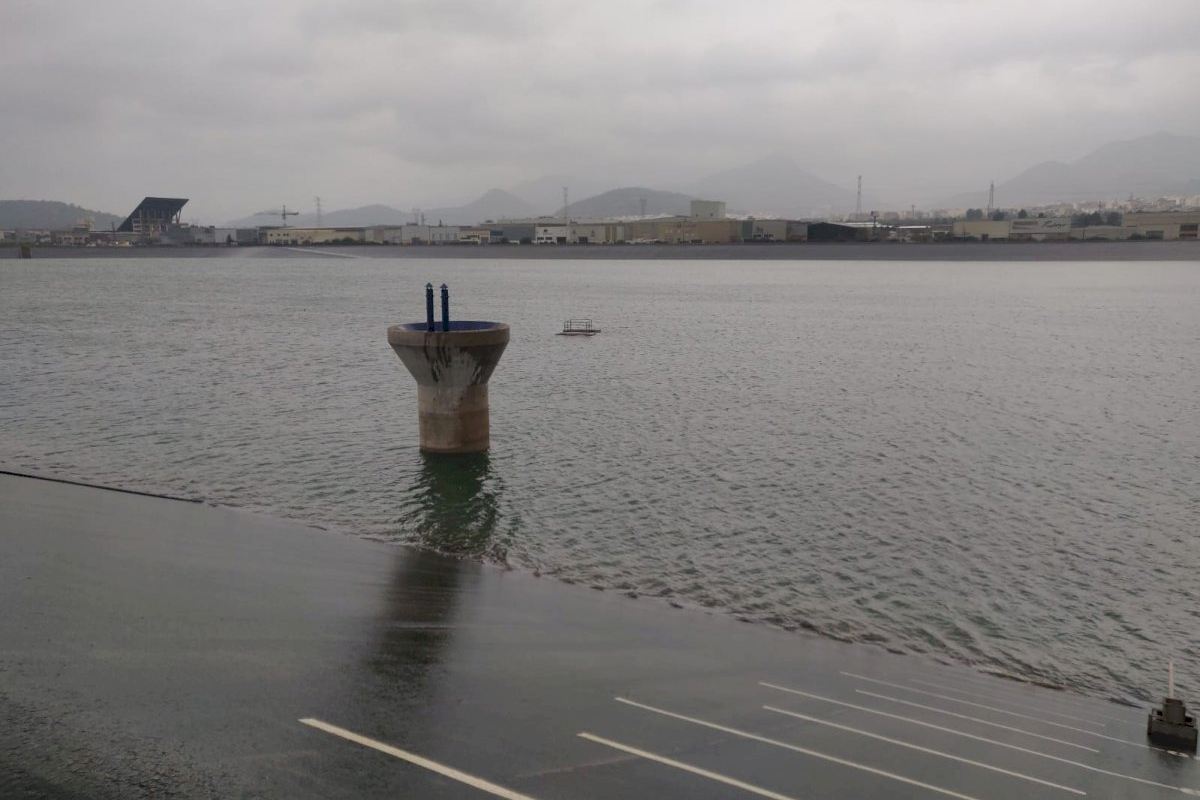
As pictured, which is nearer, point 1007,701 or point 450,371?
point 1007,701

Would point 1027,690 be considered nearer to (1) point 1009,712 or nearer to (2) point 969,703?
(1) point 1009,712

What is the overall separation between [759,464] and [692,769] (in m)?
19.3

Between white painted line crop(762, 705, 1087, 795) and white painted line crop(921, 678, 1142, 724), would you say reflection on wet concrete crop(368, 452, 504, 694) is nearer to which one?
white painted line crop(762, 705, 1087, 795)

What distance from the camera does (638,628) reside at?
50.6ft

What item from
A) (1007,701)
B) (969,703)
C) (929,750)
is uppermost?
(929,750)

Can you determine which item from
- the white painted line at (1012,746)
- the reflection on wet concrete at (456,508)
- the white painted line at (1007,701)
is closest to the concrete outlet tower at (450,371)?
the reflection on wet concrete at (456,508)

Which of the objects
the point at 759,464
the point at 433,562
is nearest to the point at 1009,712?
the point at 433,562

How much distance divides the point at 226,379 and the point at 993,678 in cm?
4180

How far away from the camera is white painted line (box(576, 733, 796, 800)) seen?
32.2ft

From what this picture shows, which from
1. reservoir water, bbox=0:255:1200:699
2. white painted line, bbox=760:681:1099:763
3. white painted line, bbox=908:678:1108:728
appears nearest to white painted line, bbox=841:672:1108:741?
white painted line, bbox=908:678:1108:728

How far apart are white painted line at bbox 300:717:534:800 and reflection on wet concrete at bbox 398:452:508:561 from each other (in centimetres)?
890

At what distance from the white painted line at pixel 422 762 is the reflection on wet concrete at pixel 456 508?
29.2 ft

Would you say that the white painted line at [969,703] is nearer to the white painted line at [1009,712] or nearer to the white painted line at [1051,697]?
the white painted line at [1009,712]

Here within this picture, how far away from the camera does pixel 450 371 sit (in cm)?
2802
